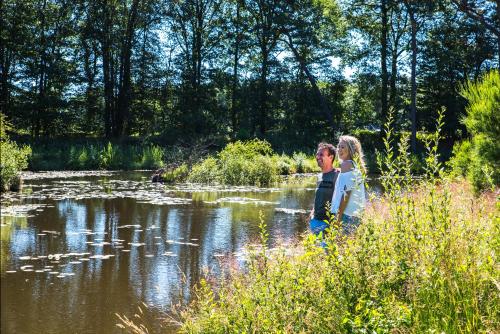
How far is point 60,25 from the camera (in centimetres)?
3841

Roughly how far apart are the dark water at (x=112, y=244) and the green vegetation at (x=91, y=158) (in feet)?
33.9

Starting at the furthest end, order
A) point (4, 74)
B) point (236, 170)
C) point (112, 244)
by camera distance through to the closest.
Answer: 1. point (4, 74)
2. point (236, 170)
3. point (112, 244)

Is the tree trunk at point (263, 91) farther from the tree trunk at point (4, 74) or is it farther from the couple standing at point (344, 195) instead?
the couple standing at point (344, 195)

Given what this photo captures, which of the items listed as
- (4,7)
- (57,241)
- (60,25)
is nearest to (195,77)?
(60,25)

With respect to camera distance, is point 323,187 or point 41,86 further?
point 41,86

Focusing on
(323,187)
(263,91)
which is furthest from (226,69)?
(323,187)

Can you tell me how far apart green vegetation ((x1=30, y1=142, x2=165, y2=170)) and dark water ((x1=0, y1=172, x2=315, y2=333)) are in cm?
1032

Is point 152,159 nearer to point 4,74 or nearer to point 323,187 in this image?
point 4,74

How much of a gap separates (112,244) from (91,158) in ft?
69.9

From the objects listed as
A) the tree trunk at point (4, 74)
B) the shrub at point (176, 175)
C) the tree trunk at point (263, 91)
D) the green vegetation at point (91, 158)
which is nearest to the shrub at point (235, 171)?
the shrub at point (176, 175)

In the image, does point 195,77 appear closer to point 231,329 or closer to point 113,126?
point 113,126

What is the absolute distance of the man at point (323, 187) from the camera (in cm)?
575

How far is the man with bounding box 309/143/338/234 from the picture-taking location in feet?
18.9

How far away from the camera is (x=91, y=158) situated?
97.3 ft
